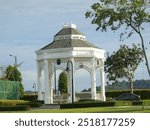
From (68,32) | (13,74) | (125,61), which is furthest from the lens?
(13,74)

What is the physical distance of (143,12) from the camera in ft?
85.1

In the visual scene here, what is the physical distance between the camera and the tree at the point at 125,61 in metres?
64.0

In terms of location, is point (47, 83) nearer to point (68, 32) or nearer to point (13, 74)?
point (68, 32)

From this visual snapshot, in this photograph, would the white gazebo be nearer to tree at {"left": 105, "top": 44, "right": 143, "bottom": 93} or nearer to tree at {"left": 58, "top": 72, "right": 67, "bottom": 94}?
tree at {"left": 105, "top": 44, "right": 143, "bottom": 93}

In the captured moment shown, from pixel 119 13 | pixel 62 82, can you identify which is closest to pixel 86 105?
pixel 119 13

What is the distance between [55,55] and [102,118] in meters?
47.4

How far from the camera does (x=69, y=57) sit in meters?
52.5

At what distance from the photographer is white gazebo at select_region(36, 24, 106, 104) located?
173ft

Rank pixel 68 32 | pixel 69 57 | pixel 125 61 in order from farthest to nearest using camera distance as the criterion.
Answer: pixel 125 61
pixel 68 32
pixel 69 57

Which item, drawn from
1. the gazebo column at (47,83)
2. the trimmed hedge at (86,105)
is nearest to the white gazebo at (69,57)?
the gazebo column at (47,83)

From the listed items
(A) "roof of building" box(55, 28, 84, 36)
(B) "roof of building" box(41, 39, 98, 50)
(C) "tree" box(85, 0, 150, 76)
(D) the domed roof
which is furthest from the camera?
(A) "roof of building" box(55, 28, 84, 36)

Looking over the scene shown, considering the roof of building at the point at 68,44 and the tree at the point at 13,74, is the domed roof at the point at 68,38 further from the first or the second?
the tree at the point at 13,74

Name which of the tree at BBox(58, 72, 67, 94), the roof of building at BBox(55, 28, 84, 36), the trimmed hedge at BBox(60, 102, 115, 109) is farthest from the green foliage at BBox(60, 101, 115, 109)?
the tree at BBox(58, 72, 67, 94)

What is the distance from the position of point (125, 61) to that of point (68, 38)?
40.7 ft
